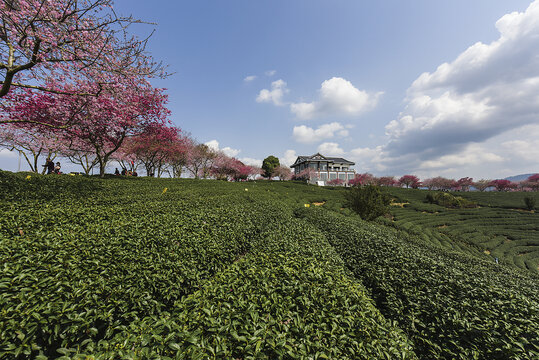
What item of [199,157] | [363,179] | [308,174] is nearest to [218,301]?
[199,157]

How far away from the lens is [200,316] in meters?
2.68

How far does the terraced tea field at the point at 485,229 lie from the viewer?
17531 mm

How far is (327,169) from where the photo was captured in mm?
67938

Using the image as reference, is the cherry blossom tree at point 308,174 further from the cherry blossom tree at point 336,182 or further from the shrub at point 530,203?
the shrub at point 530,203

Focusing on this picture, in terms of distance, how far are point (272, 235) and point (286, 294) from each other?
3500 millimetres

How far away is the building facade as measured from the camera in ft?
219

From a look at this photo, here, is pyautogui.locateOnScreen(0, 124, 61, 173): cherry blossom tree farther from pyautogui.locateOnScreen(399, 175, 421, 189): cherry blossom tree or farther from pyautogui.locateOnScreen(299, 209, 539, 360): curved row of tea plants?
pyautogui.locateOnScreen(399, 175, 421, 189): cherry blossom tree

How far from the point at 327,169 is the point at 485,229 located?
46721 millimetres

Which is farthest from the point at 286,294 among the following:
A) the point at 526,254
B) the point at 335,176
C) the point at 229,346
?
the point at 335,176

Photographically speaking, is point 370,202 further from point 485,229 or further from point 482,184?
point 482,184

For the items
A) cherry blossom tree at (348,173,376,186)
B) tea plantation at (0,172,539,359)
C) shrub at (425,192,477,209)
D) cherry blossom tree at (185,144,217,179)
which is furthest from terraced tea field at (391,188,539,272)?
cherry blossom tree at (185,144,217,179)

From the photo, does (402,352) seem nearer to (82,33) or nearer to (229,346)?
(229,346)

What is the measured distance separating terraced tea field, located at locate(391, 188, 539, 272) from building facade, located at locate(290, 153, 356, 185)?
119ft

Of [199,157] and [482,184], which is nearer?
[199,157]
